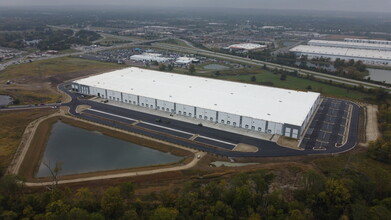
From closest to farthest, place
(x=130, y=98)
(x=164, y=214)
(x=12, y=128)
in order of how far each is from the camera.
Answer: (x=164, y=214), (x=12, y=128), (x=130, y=98)

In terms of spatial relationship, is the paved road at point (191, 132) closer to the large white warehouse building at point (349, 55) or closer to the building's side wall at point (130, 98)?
the building's side wall at point (130, 98)

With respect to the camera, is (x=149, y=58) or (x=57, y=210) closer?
(x=57, y=210)

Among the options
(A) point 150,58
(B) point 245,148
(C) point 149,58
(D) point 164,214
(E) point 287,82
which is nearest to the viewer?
(D) point 164,214

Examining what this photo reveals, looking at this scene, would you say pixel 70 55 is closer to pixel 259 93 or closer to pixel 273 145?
pixel 259 93

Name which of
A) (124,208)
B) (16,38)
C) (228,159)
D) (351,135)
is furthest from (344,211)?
(16,38)

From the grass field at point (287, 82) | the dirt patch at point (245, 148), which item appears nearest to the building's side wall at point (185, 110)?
the dirt patch at point (245, 148)

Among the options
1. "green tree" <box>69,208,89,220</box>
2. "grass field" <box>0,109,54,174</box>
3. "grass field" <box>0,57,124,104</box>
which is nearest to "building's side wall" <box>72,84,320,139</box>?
"grass field" <box>0,57,124,104</box>

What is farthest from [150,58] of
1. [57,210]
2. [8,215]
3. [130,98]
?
[8,215]

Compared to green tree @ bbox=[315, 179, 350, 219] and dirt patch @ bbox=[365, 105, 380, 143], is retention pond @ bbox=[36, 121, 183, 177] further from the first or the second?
dirt patch @ bbox=[365, 105, 380, 143]

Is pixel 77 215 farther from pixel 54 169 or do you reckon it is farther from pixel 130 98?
pixel 130 98
